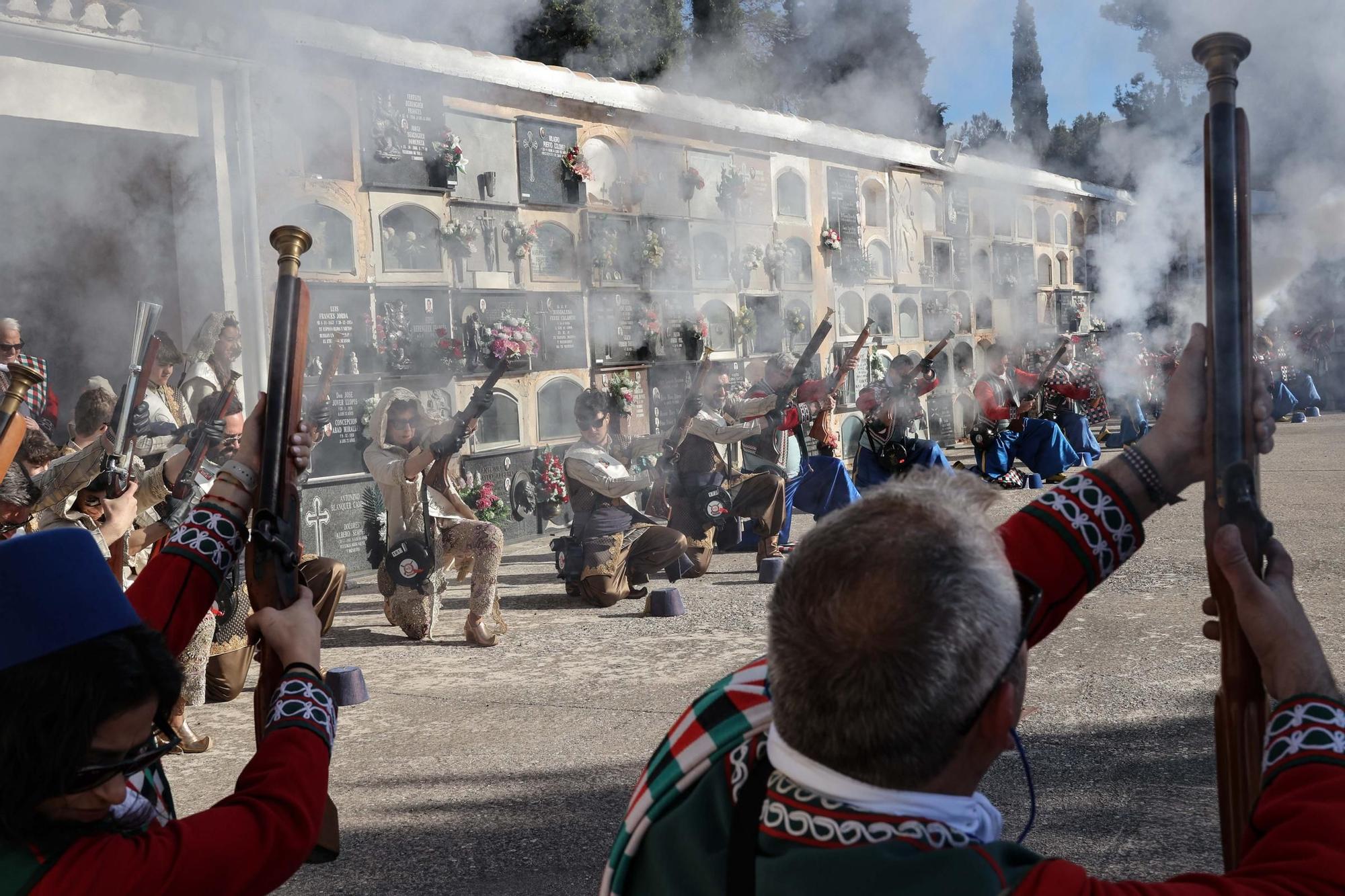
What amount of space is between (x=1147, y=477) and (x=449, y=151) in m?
9.49

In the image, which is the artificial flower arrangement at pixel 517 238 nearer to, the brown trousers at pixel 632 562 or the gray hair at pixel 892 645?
the brown trousers at pixel 632 562

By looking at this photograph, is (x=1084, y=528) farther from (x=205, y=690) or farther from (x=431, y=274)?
(x=431, y=274)

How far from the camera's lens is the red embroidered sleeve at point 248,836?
57.5 inches

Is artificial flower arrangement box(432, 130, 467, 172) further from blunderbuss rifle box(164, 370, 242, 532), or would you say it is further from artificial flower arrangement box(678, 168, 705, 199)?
blunderbuss rifle box(164, 370, 242, 532)

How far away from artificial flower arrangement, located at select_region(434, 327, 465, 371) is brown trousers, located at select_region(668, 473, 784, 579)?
2615 millimetres

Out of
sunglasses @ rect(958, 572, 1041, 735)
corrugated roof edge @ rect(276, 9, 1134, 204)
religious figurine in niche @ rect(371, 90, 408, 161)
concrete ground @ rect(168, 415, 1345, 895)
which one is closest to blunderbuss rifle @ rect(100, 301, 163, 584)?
concrete ground @ rect(168, 415, 1345, 895)

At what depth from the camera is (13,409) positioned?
8.63 ft

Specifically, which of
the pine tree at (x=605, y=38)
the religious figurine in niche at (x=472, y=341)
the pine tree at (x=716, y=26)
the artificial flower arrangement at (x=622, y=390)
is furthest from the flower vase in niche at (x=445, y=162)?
the pine tree at (x=716, y=26)

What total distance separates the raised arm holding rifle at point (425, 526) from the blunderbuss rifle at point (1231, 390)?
213 inches

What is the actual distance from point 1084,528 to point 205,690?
5112mm

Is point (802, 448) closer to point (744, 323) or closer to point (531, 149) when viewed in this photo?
point (744, 323)

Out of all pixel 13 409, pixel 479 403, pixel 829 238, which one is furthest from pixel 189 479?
pixel 829 238

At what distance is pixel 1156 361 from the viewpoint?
1922cm

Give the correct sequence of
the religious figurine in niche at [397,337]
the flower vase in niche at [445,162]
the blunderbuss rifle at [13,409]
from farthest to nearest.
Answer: the flower vase in niche at [445,162]
the religious figurine in niche at [397,337]
the blunderbuss rifle at [13,409]
